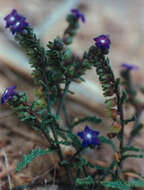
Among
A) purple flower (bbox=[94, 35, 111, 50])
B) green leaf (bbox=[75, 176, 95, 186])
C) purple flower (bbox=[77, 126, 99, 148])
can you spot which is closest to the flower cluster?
purple flower (bbox=[94, 35, 111, 50])

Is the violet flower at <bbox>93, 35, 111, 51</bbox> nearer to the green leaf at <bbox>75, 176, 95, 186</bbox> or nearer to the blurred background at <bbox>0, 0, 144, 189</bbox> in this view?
the green leaf at <bbox>75, 176, 95, 186</bbox>

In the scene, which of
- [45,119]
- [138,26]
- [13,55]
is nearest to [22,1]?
[13,55]

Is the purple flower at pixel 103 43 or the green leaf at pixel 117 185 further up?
the purple flower at pixel 103 43

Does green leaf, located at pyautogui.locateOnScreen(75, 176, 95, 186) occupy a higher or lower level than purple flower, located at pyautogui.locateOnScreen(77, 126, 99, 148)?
lower

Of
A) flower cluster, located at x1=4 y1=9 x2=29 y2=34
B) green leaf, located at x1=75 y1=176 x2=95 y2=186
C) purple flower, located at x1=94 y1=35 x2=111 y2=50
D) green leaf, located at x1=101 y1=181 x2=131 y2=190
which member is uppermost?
flower cluster, located at x1=4 y1=9 x2=29 y2=34

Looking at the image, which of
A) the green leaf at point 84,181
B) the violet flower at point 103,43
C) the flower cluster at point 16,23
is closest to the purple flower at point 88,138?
the green leaf at point 84,181

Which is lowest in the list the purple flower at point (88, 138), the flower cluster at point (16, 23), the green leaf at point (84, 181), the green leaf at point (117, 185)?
the green leaf at point (117, 185)

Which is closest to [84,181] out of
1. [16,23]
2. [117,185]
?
[117,185]

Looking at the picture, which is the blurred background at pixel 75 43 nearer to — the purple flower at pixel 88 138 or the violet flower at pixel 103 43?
the purple flower at pixel 88 138

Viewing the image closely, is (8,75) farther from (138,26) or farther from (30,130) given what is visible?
(138,26)

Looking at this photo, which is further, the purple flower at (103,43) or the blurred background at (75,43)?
the blurred background at (75,43)
